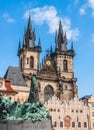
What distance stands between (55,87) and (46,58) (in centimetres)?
907

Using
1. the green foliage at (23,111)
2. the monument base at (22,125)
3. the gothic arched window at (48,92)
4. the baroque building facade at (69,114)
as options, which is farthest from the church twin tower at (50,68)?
the monument base at (22,125)

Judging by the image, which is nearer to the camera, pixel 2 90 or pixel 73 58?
pixel 2 90

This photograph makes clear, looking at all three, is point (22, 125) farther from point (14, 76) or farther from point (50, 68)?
point (50, 68)

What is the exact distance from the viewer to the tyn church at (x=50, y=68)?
7588 centimetres

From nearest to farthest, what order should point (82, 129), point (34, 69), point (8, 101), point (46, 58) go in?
point (8, 101)
point (82, 129)
point (34, 69)
point (46, 58)

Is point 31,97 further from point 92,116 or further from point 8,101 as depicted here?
point 92,116

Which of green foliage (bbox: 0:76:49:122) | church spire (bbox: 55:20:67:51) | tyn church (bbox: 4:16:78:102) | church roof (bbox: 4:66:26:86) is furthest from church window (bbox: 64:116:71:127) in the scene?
green foliage (bbox: 0:76:49:122)

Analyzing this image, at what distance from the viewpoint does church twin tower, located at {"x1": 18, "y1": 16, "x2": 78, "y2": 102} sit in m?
76.1

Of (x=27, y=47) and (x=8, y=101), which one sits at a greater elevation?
(x=27, y=47)

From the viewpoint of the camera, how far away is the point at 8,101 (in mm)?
25922

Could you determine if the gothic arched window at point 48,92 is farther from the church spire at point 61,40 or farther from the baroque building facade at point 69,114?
the church spire at point 61,40

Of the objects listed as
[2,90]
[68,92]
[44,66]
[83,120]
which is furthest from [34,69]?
[2,90]

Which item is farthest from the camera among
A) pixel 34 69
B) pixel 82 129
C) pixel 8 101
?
pixel 34 69

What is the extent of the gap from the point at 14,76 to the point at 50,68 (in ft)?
49.5
